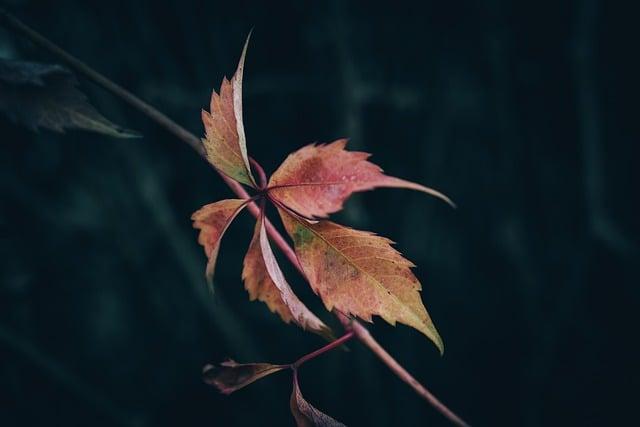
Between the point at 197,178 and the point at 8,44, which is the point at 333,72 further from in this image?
the point at 8,44

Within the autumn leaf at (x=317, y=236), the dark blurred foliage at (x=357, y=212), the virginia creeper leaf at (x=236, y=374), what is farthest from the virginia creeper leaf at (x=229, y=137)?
the dark blurred foliage at (x=357, y=212)

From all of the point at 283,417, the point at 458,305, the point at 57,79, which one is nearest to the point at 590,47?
the point at 458,305

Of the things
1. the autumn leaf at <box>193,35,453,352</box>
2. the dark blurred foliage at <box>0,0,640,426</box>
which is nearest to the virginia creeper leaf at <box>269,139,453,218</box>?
the autumn leaf at <box>193,35,453,352</box>

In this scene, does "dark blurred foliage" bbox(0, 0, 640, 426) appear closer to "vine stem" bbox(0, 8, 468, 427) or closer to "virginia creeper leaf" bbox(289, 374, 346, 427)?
"vine stem" bbox(0, 8, 468, 427)

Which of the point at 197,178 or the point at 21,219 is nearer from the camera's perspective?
the point at 21,219

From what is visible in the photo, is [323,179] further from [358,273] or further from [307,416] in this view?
[307,416]

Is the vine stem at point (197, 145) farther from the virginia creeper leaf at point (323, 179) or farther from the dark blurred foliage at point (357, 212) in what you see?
the dark blurred foliage at point (357, 212)
